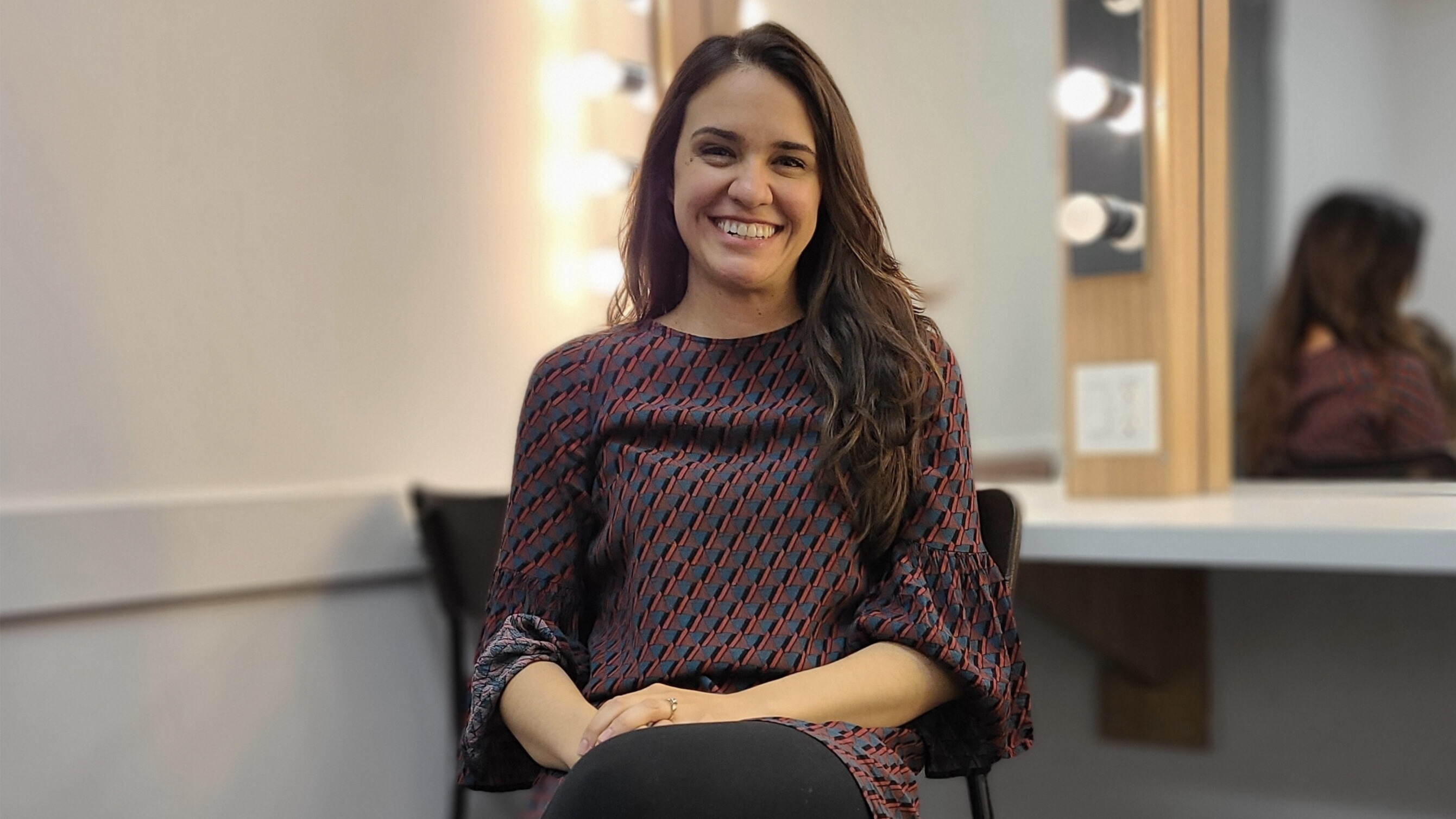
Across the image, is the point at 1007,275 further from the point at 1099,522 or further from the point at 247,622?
the point at 247,622

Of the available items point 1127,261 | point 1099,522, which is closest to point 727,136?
point 1099,522

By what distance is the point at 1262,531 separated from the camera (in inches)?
45.8

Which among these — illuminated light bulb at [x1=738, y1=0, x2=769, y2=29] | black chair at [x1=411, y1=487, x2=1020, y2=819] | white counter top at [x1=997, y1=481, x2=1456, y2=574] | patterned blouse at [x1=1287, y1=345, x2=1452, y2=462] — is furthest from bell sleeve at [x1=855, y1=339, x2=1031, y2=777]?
illuminated light bulb at [x1=738, y1=0, x2=769, y2=29]

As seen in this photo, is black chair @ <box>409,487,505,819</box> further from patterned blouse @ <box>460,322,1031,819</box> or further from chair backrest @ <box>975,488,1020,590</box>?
chair backrest @ <box>975,488,1020,590</box>

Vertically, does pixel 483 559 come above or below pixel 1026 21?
below

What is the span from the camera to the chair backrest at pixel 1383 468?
160 centimetres

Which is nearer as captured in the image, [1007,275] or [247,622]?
[247,622]

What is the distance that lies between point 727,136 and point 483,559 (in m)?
0.75

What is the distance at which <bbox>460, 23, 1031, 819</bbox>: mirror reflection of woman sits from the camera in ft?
2.77

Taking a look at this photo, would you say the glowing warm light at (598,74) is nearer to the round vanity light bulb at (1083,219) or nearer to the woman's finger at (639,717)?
the round vanity light bulb at (1083,219)

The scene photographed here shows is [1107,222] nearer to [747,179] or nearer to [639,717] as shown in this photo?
[747,179]

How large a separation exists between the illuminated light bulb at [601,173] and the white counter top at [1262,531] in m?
0.78

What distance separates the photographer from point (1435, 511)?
1.26m

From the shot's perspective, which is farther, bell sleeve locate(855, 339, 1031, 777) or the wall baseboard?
the wall baseboard
